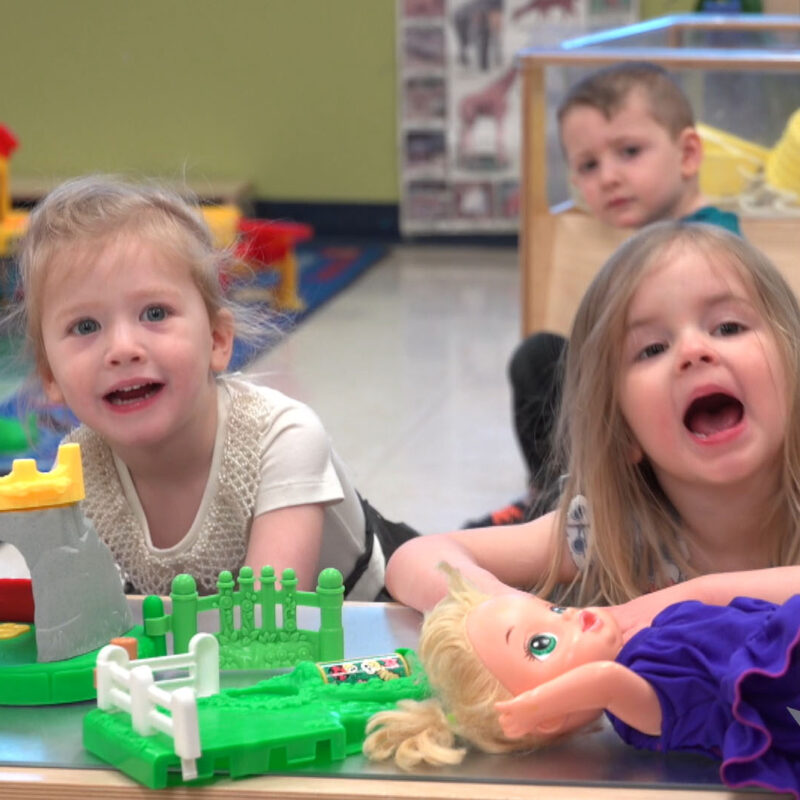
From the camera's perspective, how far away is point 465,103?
194 inches

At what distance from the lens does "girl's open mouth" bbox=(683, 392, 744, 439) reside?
926 millimetres

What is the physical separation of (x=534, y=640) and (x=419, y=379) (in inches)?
104

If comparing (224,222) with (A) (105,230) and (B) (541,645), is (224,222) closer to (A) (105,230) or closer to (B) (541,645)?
(A) (105,230)

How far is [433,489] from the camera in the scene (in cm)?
250

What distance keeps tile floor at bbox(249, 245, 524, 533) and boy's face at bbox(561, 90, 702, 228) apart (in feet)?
1.77

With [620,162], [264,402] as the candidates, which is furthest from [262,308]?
[620,162]

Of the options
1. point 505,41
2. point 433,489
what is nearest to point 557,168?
point 433,489

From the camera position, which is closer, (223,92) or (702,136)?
(702,136)

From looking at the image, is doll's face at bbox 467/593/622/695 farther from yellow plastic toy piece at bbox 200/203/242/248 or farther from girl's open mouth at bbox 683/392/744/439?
yellow plastic toy piece at bbox 200/203/242/248

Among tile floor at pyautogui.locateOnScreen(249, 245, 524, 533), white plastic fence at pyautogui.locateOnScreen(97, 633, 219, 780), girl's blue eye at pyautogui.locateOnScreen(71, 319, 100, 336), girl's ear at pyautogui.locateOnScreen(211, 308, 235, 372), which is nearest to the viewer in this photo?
white plastic fence at pyautogui.locateOnScreen(97, 633, 219, 780)

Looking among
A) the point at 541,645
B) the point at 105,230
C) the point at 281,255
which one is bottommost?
the point at 281,255

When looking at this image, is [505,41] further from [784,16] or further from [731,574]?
[731,574]

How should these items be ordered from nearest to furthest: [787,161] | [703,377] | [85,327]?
[703,377], [85,327], [787,161]

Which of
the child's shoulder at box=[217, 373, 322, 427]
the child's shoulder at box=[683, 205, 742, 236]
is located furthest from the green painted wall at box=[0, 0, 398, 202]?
the child's shoulder at box=[217, 373, 322, 427]
